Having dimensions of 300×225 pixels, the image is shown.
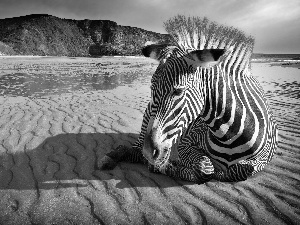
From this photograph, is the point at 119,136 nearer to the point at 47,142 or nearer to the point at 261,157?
the point at 47,142

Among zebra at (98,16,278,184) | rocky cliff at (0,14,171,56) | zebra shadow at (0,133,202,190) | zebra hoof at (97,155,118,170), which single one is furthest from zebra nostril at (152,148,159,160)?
rocky cliff at (0,14,171,56)

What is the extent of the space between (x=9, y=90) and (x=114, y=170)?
8.50 m

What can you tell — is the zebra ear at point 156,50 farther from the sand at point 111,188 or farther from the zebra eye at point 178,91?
the sand at point 111,188

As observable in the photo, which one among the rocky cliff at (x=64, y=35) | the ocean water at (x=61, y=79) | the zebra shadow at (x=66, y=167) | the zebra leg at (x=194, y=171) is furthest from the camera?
the rocky cliff at (x=64, y=35)

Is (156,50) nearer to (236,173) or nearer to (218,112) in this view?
(218,112)

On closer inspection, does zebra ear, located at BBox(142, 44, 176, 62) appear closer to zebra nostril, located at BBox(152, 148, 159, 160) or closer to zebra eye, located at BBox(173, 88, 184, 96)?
zebra eye, located at BBox(173, 88, 184, 96)

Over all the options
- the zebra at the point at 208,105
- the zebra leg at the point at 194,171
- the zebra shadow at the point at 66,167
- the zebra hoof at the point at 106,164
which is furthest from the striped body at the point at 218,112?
the zebra hoof at the point at 106,164

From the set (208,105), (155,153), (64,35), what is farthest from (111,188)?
(64,35)

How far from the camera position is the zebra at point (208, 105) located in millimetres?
2119

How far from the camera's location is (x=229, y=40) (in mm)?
2699

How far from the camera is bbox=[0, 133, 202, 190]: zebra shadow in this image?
327cm

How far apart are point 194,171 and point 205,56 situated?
1640mm

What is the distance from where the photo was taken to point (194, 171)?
3027mm

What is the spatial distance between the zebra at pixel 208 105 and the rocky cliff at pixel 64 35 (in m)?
74.9
